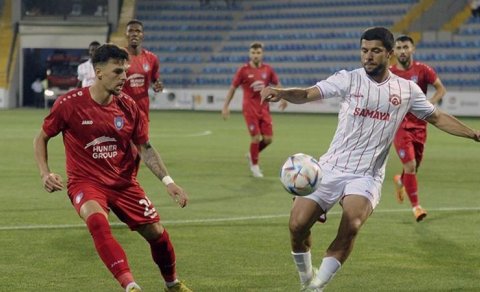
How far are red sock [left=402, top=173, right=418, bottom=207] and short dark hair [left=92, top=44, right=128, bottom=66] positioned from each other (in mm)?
→ 5721

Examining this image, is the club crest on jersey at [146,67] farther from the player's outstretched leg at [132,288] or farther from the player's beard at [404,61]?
the player's outstretched leg at [132,288]

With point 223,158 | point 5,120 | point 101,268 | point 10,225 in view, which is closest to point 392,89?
point 101,268

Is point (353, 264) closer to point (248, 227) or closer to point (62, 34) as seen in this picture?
point (248, 227)

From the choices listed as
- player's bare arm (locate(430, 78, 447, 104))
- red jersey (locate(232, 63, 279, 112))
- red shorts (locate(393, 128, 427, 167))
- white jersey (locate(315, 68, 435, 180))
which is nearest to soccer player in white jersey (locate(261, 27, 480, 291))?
white jersey (locate(315, 68, 435, 180))

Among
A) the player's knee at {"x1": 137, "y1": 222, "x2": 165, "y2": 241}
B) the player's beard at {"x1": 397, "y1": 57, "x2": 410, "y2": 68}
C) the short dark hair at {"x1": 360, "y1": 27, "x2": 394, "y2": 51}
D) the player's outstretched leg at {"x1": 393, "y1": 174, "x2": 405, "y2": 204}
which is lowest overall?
the player's outstretched leg at {"x1": 393, "y1": 174, "x2": 405, "y2": 204}

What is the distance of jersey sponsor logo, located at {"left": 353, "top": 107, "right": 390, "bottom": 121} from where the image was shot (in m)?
7.63

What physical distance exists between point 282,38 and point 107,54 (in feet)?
137

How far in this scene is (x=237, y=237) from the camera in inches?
417

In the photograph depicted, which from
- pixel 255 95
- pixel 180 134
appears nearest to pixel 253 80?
pixel 255 95

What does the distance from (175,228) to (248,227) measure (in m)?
0.80

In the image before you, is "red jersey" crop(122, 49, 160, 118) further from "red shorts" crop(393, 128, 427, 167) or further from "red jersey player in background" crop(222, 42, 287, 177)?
"red jersey player in background" crop(222, 42, 287, 177)

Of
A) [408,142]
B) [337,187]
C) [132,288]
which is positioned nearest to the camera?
[132,288]

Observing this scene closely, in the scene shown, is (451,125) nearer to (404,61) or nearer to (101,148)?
(101,148)

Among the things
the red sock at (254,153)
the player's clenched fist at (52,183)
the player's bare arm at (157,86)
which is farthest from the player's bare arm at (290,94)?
the red sock at (254,153)
